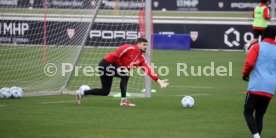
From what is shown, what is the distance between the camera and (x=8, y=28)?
29078mm

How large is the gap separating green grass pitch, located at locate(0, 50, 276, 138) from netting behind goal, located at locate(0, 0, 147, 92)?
194 centimetres

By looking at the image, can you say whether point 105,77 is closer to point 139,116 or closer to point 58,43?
point 139,116

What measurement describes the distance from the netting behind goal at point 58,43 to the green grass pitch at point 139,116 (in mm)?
1944

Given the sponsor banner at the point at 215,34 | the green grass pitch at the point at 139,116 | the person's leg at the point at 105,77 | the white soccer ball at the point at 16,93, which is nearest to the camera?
the green grass pitch at the point at 139,116

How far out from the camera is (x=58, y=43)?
23.5 m

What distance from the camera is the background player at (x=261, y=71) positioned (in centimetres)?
1166

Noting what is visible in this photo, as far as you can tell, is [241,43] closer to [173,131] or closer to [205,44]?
[205,44]

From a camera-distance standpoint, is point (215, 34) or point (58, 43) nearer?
point (58, 43)

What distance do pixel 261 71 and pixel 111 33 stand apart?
19.3 metres

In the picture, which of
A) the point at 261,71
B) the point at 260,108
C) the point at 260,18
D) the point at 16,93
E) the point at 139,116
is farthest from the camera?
the point at 260,18

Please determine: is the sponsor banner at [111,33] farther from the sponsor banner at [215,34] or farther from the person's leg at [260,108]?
the person's leg at [260,108]

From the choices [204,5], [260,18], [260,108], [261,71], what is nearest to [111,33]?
[260,18]

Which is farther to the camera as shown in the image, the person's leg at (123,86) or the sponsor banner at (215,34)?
the sponsor banner at (215,34)

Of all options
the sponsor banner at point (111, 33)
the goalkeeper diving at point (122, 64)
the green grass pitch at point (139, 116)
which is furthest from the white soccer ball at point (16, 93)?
the sponsor banner at point (111, 33)
